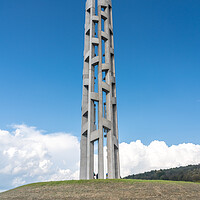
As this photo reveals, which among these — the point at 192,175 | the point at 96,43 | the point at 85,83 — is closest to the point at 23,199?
the point at 85,83

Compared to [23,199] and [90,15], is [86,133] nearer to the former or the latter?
[23,199]

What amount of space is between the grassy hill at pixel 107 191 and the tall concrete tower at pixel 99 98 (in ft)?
14.8

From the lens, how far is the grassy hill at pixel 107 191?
13.9 m

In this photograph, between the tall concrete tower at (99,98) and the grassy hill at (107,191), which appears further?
the tall concrete tower at (99,98)

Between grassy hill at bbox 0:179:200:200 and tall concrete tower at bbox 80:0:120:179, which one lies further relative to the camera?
tall concrete tower at bbox 80:0:120:179

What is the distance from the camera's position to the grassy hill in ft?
45.7

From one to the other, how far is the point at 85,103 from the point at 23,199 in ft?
40.2

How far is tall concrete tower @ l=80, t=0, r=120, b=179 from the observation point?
70.5ft

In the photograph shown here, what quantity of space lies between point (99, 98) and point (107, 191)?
10352mm

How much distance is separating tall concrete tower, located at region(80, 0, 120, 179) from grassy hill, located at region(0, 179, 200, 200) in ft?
14.8

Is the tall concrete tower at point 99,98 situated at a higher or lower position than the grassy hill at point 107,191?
higher

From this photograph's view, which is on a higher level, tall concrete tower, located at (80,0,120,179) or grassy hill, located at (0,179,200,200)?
tall concrete tower, located at (80,0,120,179)

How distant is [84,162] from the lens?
75.7 ft

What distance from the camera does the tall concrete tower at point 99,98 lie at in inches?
846
